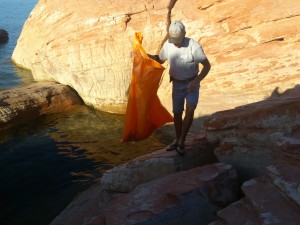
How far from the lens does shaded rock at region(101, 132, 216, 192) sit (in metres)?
5.22

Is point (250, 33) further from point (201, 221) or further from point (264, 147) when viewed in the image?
point (201, 221)

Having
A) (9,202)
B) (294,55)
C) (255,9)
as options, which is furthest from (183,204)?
(255,9)

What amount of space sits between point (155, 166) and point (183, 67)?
4.88ft

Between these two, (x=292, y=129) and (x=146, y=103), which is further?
(x=146, y=103)

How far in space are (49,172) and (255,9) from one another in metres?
6.70

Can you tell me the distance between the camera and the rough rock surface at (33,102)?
31.1ft

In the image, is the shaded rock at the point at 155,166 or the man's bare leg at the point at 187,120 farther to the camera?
the shaded rock at the point at 155,166

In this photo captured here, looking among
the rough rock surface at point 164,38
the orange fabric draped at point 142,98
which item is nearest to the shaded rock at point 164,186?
the orange fabric draped at point 142,98

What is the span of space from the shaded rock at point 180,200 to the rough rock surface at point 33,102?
610 centimetres

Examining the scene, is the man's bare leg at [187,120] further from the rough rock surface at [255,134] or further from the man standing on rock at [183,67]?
the rough rock surface at [255,134]

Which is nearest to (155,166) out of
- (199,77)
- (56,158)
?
(199,77)

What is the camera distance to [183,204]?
3979mm

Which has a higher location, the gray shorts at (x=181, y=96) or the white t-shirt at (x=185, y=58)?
the white t-shirt at (x=185, y=58)

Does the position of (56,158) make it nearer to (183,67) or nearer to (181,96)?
(181,96)
